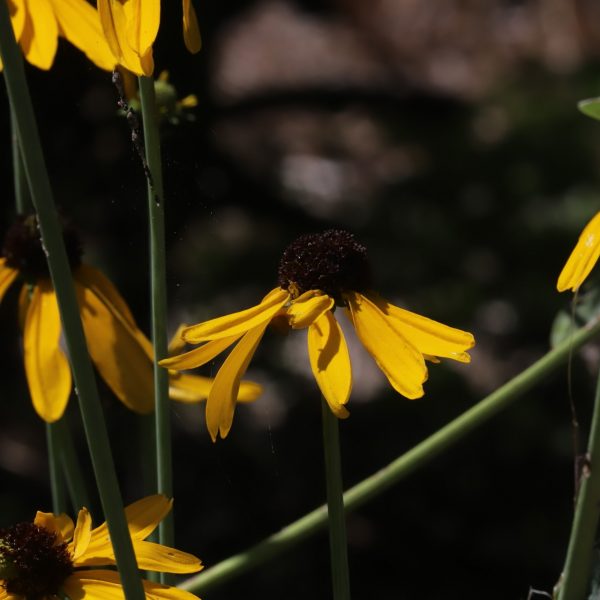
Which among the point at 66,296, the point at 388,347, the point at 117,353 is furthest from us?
the point at 117,353

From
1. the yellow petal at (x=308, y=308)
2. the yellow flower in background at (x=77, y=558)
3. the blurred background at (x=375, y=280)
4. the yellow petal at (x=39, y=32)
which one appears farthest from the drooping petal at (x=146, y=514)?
the blurred background at (x=375, y=280)

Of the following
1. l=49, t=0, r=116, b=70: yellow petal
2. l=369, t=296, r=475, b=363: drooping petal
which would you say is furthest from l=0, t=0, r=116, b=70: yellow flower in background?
l=369, t=296, r=475, b=363: drooping petal

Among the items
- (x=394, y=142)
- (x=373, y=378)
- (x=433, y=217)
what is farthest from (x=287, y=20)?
(x=373, y=378)

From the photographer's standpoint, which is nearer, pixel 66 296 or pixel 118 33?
pixel 66 296

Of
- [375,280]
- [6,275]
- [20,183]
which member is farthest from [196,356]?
[375,280]

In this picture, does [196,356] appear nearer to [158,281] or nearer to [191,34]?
[158,281]

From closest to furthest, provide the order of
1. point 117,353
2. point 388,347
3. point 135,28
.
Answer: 1. point 135,28
2. point 388,347
3. point 117,353
